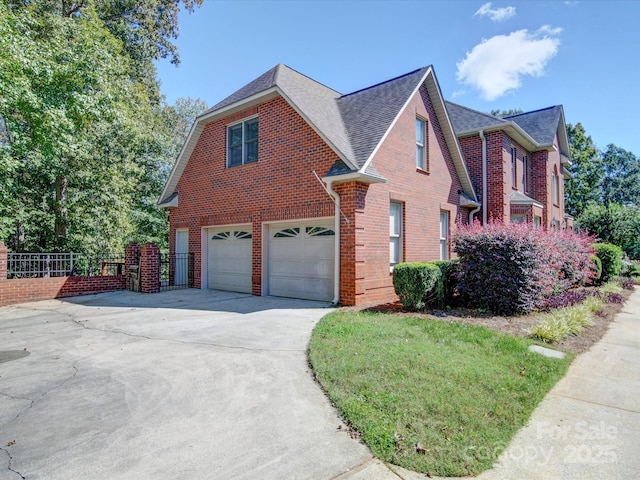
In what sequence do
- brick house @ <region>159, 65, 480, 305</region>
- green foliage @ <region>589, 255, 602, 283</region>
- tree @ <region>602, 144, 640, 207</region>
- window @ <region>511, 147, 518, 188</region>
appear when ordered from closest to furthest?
brick house @ <region>159, 65, 480, 305</region> < green foliage @ <region>589, 255, 602, 283</region> < window @ <region>511, 147, 518, 188</region> < tree @ <region>602, 144, 640, 207</region>

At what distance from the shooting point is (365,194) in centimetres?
981

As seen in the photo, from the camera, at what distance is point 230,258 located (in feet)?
43.3

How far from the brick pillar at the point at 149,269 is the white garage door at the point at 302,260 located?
4.24 meters

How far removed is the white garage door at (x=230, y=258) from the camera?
1262cm

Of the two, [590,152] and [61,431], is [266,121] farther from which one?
[590,152]

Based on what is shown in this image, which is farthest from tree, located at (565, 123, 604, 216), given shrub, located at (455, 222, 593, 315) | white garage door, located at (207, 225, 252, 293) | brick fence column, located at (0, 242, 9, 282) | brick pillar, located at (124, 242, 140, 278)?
brick fence column, located at (0, 242, 9, 282)

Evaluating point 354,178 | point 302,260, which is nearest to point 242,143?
point 302,260

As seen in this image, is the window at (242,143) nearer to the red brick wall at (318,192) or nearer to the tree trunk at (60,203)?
the red brick wall at (318,192)

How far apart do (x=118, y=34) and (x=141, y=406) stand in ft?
71.3

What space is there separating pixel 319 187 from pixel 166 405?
23.8 ft

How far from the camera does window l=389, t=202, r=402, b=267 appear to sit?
1122 cm

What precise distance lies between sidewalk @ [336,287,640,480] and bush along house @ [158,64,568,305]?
5.47 meters

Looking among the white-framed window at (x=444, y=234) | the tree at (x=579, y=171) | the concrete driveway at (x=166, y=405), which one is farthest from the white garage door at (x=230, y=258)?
the tree at (x=579, y=171)

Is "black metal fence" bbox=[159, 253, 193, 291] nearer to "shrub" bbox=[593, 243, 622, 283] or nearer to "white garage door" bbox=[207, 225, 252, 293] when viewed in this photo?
"white garage door" bbox=[207, 225, 252, 293]
